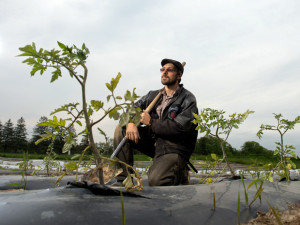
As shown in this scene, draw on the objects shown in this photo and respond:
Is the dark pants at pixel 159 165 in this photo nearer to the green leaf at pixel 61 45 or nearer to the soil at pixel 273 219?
the soil at pixel 273 219

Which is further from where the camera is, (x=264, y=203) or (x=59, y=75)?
(x=264, y=203)

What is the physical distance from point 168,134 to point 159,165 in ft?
0.92

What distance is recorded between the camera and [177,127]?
227 cm

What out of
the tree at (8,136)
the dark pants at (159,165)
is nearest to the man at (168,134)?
the dark pants at (159,165)

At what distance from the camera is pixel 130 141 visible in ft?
8.00

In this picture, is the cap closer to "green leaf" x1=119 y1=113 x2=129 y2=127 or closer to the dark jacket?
the dark jacket

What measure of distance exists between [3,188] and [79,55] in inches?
59.4

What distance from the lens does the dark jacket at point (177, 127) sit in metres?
2.29

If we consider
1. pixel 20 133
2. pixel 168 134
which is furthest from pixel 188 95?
pixel 20 133

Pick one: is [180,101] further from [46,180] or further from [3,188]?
[3,188]

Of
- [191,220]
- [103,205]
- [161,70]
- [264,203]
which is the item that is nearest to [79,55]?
[103,205]

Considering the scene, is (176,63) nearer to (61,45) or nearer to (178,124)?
(178,124)

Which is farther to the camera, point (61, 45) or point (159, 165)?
point (159, 165)

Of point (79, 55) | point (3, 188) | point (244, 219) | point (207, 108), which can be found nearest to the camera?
point (79, 55)
